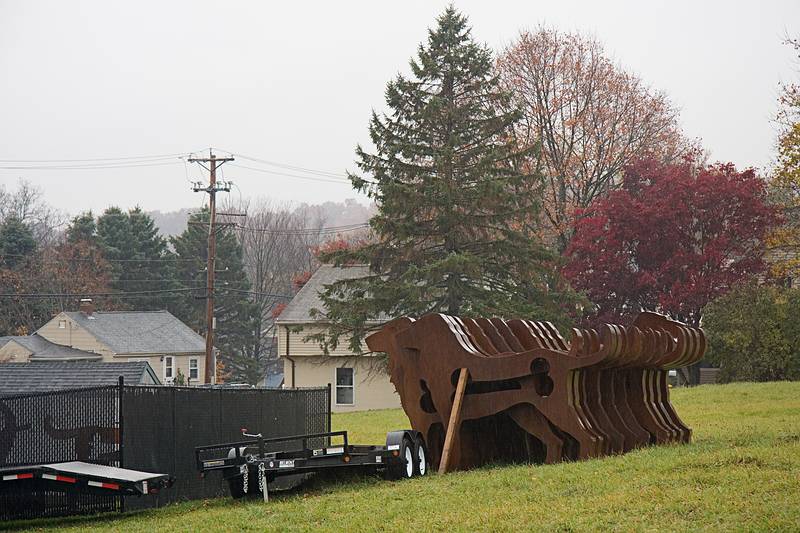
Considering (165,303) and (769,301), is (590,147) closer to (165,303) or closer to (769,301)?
(769,301)

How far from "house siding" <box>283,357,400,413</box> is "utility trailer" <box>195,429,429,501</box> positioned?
32.5m

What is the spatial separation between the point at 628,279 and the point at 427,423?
27079 millimetres

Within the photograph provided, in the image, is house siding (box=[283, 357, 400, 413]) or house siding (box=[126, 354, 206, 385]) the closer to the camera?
house siding (box=[283, 357, 400, 413])

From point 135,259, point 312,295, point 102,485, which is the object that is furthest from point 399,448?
point 135,259

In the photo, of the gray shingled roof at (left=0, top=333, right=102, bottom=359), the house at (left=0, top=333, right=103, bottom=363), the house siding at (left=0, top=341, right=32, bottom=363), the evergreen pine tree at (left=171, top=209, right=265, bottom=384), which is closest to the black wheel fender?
the house at (left=0, top=333, right=103, bottom=363)

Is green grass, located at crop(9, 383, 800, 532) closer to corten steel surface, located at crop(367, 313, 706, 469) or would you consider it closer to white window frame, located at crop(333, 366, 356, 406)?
corten steel surface, located at crop(367, 313, 706, 469)

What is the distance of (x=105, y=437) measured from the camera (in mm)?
14172

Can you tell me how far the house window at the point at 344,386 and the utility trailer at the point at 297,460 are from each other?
110 feet

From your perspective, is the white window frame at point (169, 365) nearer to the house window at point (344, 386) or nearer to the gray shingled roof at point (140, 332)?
the gray shingled roof at point (140, 332)

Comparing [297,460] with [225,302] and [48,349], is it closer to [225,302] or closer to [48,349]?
[48,349]

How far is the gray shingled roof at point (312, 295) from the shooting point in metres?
49.3

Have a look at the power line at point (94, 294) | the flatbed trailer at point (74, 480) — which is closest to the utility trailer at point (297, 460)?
the flatbed trailer at point (74, 480)

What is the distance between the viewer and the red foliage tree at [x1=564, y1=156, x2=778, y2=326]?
42.0m

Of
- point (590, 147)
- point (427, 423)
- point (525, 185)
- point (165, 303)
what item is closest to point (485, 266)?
point (525, 185)
